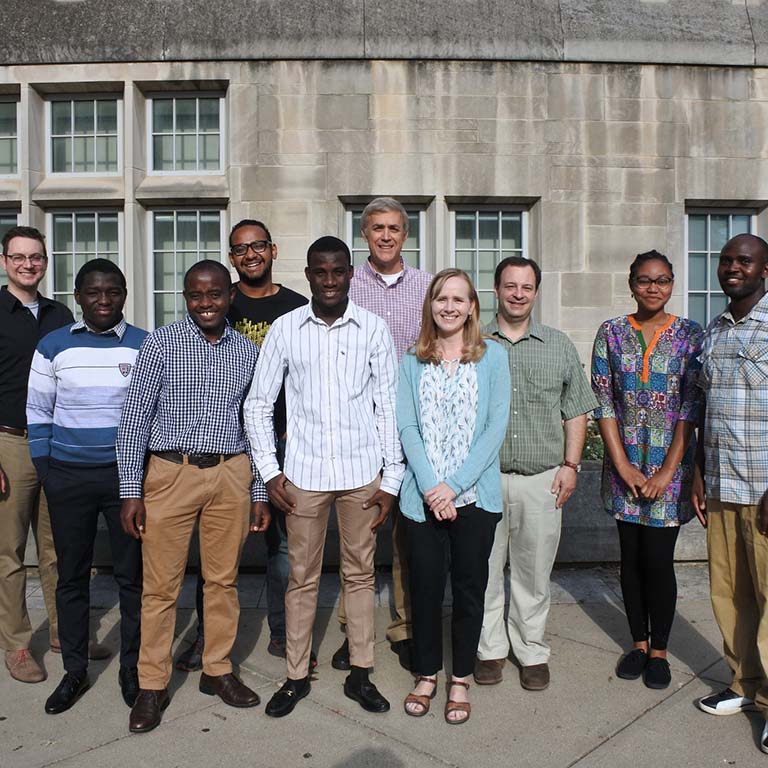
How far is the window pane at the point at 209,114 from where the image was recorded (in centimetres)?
818

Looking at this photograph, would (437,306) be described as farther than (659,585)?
No

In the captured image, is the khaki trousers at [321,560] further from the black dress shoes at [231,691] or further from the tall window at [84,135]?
the tall window at [84,135]

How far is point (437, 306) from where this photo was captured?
337 cm

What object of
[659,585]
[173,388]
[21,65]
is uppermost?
[21,65]

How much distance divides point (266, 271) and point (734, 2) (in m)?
6.89

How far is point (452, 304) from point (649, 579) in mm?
1737

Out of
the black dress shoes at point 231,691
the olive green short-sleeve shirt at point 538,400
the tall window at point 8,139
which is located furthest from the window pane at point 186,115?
the black dress shoes at point 231,691

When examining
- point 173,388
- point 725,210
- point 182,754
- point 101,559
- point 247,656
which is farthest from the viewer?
point 725,210

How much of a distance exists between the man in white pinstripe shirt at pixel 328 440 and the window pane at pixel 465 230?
5063mm

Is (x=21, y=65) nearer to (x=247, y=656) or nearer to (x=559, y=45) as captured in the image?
(x=559, y=45)

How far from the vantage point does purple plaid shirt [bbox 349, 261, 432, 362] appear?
400 centimetres

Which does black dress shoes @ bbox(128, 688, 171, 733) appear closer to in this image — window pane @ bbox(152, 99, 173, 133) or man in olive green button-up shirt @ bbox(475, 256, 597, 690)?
man in olive green button-up shirt @ bbox(475, 256, 597, 690)

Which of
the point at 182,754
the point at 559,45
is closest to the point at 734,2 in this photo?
the point at 559,45

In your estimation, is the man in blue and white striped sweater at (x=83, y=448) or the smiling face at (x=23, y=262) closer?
the man in blue and white striped sweater at (x=83, y=448)
